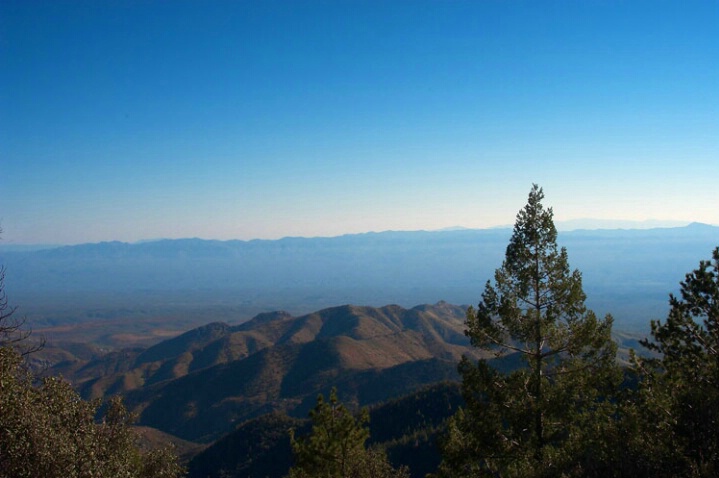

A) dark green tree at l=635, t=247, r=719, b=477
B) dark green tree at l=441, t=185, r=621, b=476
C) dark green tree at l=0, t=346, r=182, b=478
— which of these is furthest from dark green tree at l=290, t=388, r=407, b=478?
dark green tree at l=635, t=247, r=719, b=477

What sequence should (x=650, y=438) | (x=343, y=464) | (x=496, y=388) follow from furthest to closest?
(x=343, y=464) < (x=496, y=388) < (x=650, y=438)

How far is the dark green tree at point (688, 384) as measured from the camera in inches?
442

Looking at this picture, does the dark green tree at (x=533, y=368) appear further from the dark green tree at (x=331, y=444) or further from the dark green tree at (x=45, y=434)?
the dark green tree at (x=45, y=434)

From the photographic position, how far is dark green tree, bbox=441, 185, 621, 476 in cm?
1569

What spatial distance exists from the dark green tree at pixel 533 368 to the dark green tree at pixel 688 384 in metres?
1.60

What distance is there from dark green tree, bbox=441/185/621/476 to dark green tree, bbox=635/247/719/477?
160 centimetres

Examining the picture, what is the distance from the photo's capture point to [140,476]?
87.4 feet

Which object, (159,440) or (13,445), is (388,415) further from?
(13,445)

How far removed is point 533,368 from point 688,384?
482 cm

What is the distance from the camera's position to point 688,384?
13.4m

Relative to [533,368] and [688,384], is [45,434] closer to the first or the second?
[533,368]

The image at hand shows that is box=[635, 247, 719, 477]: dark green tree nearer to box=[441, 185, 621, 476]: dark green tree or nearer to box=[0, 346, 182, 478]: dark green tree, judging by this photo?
box=[441, 185, 621, 476]: dark green tree

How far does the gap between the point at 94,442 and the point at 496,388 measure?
14.7 m

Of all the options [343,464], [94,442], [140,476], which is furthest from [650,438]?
[140,476]
